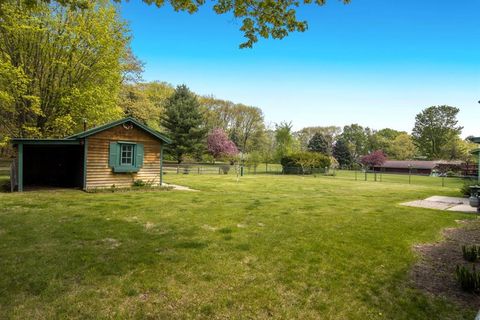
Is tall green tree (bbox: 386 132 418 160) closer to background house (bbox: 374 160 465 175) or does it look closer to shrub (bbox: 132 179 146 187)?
background house (bbox: 374 160 465 175)

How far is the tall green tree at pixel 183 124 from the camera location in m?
35.2

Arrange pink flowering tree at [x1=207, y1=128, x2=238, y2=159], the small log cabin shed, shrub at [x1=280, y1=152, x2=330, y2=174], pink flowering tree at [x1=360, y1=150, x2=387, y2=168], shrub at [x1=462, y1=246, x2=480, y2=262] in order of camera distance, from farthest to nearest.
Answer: pink flowering tree at [x1=360, y1=150, x2=387, y2=168] → pink flowering tree at [x1=207, y1=128, x2=238, y2=159] → shrub at [x1=280, y1=152, x2=330, y2=174] → the small log cabin shed → shrub at [x1=462, y1=246, x2=480, y2=262]

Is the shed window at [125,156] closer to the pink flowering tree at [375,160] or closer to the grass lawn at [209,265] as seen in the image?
the grass lawn at [209,265]

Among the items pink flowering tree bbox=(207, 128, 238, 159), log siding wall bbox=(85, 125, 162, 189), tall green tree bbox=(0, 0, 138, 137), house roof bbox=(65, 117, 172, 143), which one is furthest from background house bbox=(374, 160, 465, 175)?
tall green tree bbox=(0, 0, 138, 137)

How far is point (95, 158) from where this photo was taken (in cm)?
1266

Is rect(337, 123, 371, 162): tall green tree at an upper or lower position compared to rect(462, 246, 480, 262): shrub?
upper

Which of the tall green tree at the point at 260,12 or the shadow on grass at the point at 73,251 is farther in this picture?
the tall green tree at the point at 260,12

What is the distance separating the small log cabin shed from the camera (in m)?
12.3

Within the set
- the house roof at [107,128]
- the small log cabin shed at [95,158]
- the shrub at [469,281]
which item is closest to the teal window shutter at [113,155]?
the small log cabin shed at [95,158]

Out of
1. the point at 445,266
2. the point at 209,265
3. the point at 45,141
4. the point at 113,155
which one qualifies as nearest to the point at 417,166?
the point at 113,155

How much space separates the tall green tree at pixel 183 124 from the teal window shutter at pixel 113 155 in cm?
2170

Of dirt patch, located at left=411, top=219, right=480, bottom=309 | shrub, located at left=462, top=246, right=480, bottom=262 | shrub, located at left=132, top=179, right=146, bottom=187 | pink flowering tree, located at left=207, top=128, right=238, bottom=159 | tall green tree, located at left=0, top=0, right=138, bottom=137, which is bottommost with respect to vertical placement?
dirt patch, located at left=411, top=219, right=480, bottom=309

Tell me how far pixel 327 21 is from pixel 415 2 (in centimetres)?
328

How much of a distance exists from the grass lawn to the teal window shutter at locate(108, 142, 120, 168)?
15.6 feet
